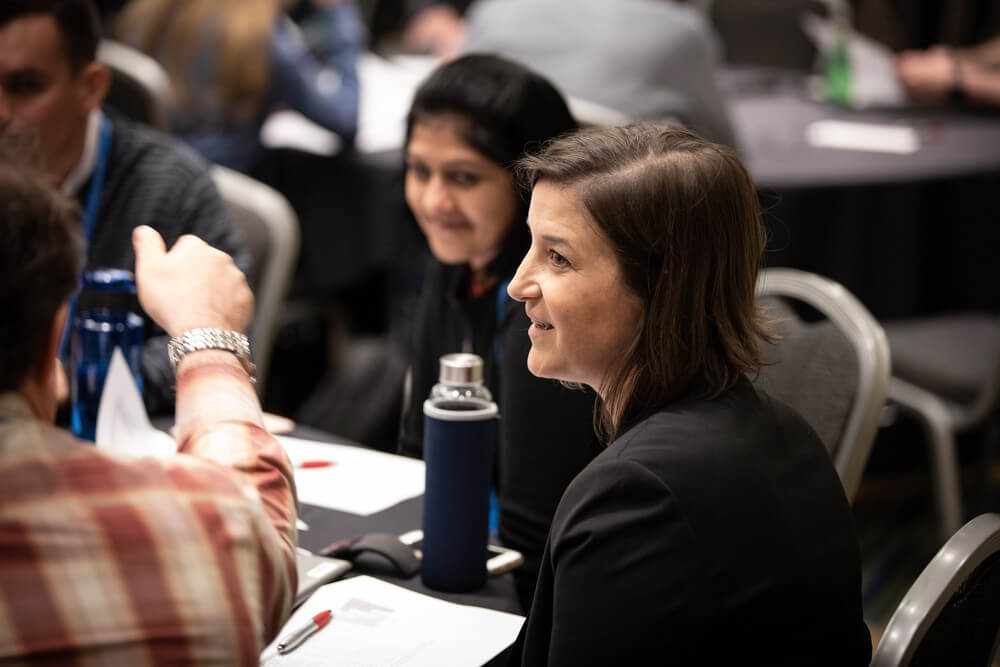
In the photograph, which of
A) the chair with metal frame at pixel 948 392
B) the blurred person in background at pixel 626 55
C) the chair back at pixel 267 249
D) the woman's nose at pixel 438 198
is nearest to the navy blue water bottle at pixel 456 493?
the woman's nose at pixel 438 198

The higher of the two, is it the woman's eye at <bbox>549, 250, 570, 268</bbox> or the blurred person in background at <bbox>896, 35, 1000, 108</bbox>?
the woman's eye at <bbox>549, 250, 570, 268</bbox>

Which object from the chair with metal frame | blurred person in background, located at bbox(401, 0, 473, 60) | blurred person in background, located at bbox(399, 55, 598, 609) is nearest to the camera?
blurred person in background, located at bbox(399, 55, 598, 609)

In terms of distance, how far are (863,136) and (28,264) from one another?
11.4 ft

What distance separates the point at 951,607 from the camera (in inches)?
45.5

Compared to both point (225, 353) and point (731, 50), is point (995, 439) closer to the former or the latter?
point (225, 353)

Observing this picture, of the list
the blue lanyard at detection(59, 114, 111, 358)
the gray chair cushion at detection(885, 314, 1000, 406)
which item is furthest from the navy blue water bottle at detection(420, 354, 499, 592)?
the gray chair cushion at detection(885, 314, 1000, 406)

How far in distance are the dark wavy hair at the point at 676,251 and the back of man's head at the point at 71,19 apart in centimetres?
121

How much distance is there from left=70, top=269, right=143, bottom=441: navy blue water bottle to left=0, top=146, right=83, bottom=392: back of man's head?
Answer: 0.83 m

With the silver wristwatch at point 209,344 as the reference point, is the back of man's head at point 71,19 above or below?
above

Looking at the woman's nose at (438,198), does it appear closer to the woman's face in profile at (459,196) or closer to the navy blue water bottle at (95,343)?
the woman's face in profile at (459,196)

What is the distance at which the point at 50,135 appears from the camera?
79.0 inches

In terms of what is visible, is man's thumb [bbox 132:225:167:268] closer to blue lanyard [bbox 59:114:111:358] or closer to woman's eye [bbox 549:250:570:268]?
woman's eye [bbox 549:250:570:268]

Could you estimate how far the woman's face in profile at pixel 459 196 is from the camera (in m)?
1.95

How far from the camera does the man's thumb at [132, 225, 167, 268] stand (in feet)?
3.96
